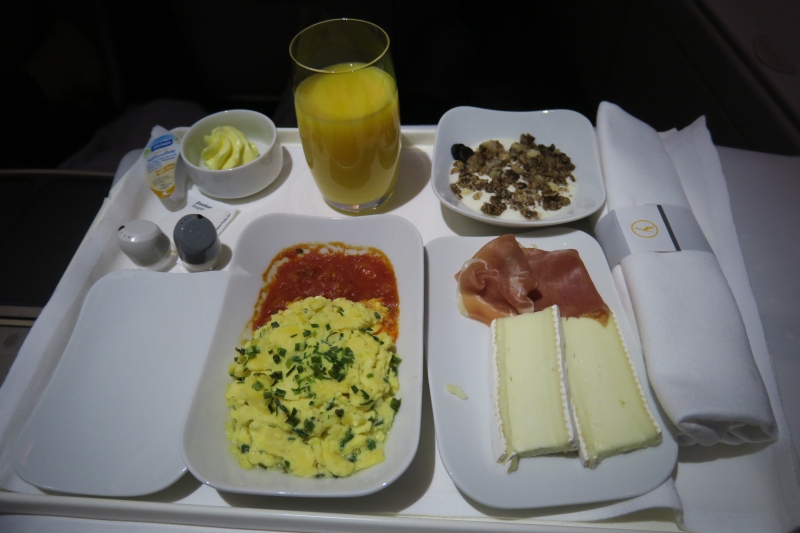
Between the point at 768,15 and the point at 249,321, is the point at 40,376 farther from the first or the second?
the point at 768,15

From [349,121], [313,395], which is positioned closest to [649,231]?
[349,121]

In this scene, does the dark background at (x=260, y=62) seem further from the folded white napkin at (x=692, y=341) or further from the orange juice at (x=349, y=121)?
the folded white napkin at (x=692, y=341)

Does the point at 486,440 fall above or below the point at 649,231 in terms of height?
below

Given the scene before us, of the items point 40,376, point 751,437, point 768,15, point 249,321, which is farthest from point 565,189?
point 40,376

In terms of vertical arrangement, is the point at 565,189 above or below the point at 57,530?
above

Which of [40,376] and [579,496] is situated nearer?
[579,496]

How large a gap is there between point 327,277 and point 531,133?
0.94 metres

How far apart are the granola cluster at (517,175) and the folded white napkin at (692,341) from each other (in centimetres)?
19

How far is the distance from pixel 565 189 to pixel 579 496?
3.09ft

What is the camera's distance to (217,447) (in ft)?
3.25

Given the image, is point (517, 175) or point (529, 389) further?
point (517, 175)

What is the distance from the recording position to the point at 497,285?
4.00 feet

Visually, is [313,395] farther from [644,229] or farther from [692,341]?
[644,229]

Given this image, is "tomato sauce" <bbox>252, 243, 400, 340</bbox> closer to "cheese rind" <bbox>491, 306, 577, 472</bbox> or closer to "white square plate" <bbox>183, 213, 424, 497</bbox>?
"white square plate" <bbox>183, 213, 424, 497</bbox>
